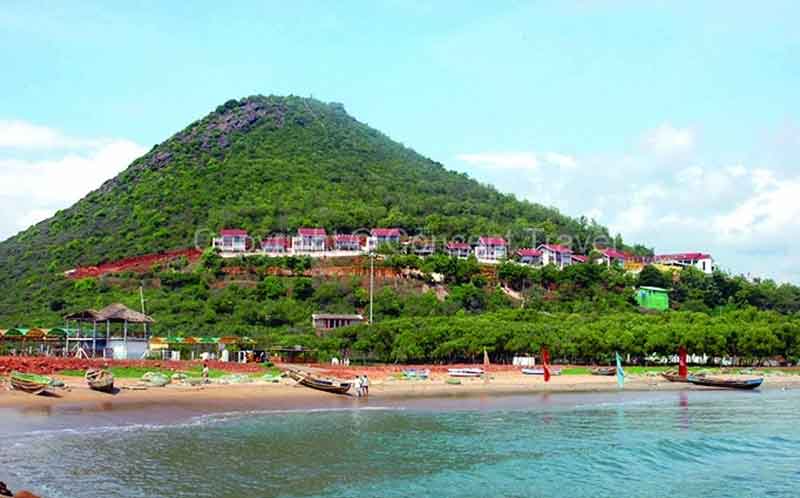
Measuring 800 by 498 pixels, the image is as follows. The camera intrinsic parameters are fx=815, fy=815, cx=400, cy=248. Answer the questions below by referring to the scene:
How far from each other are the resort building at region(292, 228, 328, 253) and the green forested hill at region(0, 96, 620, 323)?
533 cm

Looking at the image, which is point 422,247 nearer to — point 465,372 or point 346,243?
point 346,243

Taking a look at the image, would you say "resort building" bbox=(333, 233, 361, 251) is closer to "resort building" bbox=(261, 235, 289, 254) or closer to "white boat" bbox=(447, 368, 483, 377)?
"resort building" bbox=(261, 235, 289, 254)

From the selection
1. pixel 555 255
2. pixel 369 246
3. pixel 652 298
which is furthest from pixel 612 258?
pixel 369 246

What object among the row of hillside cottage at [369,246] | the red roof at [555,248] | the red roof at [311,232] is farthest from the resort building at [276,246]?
the red roof at [555,248]

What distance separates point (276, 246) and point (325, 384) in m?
56.6

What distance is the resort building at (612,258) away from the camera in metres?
118

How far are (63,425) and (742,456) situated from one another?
26925 mm

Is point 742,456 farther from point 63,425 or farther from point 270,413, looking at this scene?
point 63,425

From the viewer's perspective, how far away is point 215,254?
98.1m

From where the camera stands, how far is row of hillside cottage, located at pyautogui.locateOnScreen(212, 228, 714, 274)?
338 feet

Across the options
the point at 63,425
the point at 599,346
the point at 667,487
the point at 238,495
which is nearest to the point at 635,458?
the point at 667,487

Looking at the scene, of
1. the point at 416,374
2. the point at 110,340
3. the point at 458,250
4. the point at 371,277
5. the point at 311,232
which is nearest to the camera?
the point at 110,340

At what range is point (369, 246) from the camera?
10444 centimetres

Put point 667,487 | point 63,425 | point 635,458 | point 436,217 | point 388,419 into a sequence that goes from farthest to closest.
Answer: point 436,217 < point 388,419 < point 63,425 < point 635,458 < point 667,487
